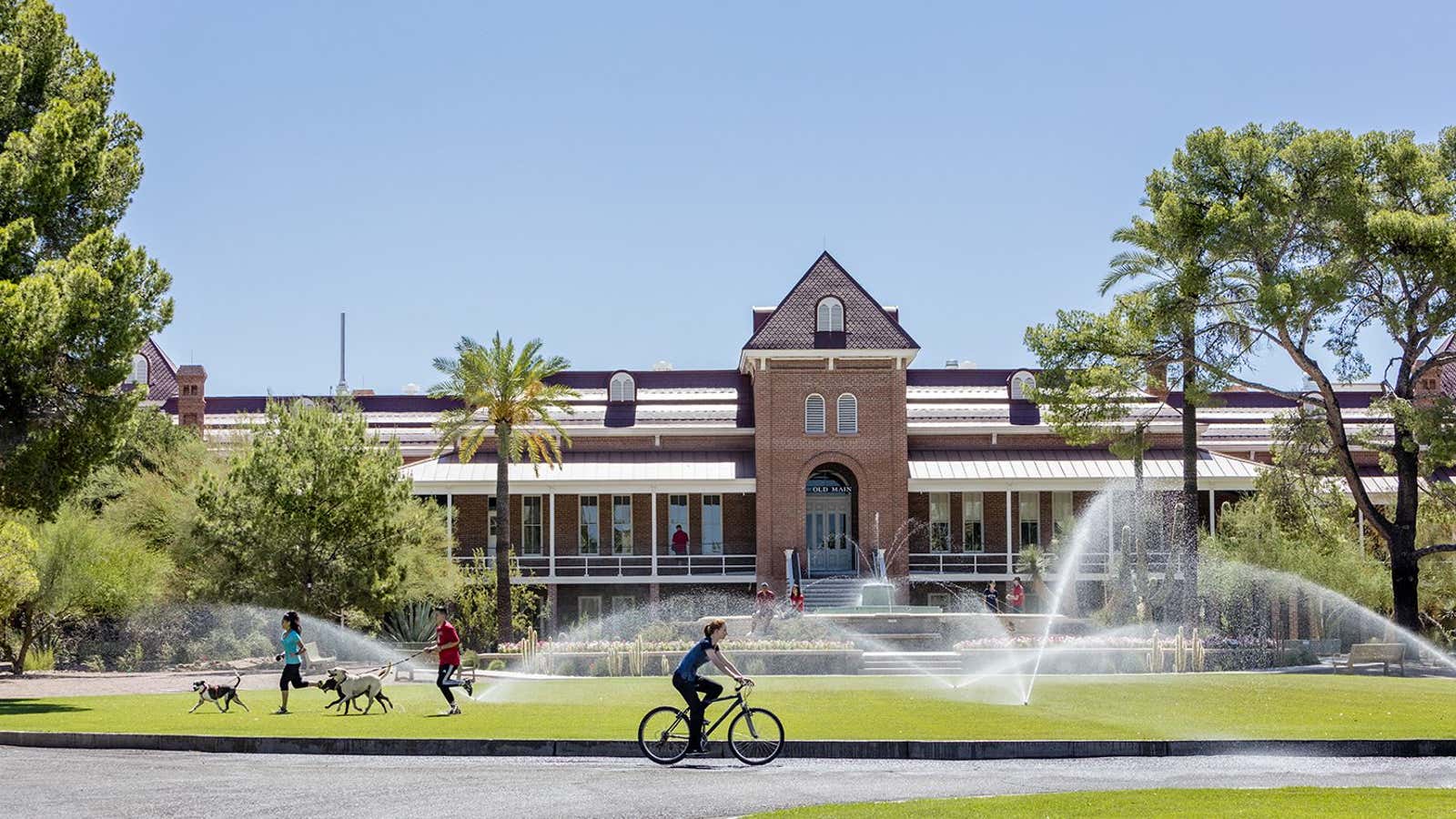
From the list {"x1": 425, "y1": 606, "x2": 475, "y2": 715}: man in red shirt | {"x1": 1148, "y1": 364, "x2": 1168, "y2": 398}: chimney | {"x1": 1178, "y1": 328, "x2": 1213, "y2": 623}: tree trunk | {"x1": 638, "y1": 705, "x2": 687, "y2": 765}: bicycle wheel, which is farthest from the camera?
{"x1": 1178, "y1": 328, "x2": 1213, "y2": 623}: tree trunk

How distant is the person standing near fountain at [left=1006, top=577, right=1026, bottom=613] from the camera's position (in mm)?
46562

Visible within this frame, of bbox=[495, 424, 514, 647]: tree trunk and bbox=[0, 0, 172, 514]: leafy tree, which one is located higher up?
bbox=[0, 0, 172, 514]: leafy tree

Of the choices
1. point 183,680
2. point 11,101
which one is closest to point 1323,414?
point 183,680

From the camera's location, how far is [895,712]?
71.7 feet

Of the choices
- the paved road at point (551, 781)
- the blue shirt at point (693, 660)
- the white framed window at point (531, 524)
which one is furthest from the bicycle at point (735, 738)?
the white framed window at point (531, 524)

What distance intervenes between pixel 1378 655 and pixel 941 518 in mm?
23645

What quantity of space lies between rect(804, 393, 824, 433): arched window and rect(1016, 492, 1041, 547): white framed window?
750 centimetres

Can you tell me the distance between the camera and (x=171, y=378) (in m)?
65.8

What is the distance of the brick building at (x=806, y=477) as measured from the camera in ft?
170

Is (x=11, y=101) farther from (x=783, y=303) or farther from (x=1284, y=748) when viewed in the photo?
(x=783, y=303)

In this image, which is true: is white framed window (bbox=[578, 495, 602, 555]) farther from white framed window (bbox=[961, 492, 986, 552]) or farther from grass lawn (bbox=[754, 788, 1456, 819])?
grass lawn (bbox=[754, 788, 1456, 819])

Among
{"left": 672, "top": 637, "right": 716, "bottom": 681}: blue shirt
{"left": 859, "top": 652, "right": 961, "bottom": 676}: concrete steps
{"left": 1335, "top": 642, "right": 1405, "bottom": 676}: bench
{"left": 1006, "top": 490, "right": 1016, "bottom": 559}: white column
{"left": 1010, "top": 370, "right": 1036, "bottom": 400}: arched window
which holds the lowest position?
{"left": 859, "top": 652, "right": 961, "bottom": 676}: concrete steps

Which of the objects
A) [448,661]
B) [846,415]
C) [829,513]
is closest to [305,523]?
[448,661]

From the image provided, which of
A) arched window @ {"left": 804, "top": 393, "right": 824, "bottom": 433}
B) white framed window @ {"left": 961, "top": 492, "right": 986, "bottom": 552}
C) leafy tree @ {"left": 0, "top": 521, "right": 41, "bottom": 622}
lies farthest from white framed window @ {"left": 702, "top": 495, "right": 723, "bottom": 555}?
leafy tree @ {"left": 0, "top": 521, "right": 41, "bottom": 622}
